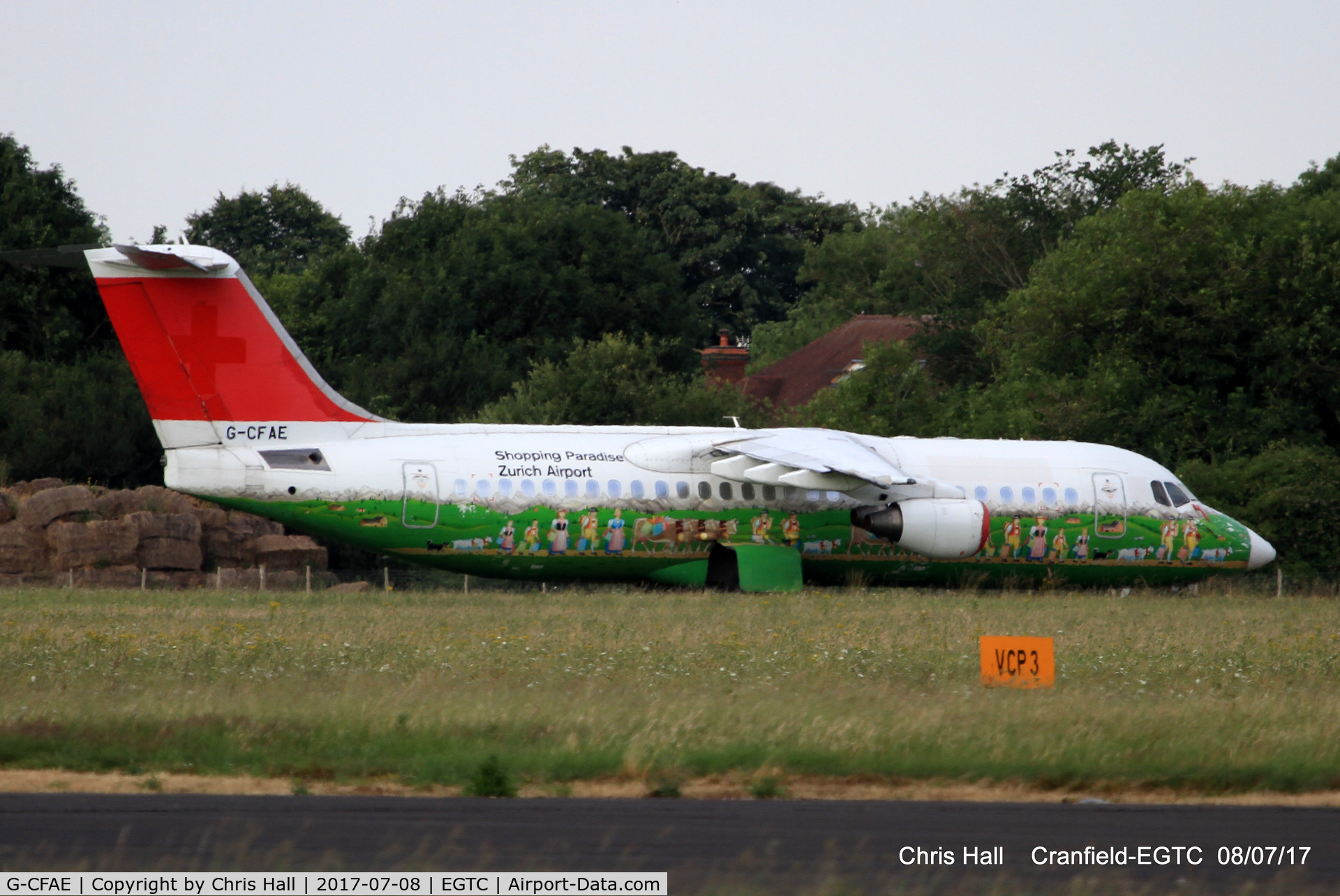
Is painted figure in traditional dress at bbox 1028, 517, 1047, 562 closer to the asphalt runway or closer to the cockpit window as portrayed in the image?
the cockpit window

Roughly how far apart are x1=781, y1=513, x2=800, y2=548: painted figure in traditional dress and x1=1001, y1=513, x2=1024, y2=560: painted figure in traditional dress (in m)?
4.21

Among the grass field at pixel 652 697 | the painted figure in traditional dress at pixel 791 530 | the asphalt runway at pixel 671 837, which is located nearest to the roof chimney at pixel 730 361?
the painted figure in traditional dress at pixel 791 530

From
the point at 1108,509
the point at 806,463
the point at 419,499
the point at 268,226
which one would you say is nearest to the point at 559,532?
the point at 419,499

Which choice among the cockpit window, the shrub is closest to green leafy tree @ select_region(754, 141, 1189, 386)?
the cockpit window

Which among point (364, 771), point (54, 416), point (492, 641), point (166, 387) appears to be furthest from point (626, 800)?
point (54, 416)

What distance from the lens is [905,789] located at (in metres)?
12.1

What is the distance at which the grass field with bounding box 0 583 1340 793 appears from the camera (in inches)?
487

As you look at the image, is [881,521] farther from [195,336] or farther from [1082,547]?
[195,336]

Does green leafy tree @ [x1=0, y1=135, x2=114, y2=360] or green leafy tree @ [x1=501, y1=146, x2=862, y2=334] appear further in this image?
green leafy tree @ [x1=501, y1=146, x2=862, y2=334]

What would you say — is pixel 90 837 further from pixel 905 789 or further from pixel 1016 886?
pixel 905 789

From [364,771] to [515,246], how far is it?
5487 centimetres

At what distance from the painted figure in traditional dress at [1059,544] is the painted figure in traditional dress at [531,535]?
33.7 feet

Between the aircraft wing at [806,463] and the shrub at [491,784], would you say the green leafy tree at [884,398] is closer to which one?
the aircraft wing at [806,463]

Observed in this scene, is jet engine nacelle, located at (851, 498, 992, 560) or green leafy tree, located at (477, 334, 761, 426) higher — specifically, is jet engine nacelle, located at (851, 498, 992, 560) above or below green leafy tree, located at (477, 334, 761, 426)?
below
